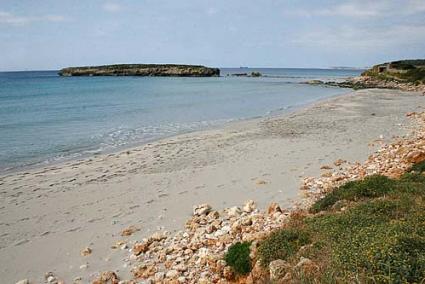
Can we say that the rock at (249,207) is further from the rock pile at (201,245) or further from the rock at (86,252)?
the rock at (86,252)

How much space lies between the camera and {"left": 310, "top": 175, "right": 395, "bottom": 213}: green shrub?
838 centimetres

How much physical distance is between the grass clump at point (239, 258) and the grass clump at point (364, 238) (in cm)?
35

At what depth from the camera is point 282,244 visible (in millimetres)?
6168

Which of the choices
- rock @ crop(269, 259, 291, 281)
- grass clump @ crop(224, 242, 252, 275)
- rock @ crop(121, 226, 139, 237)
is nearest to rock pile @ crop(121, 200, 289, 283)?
grass clump @ crop(224, 242, 252, 275)

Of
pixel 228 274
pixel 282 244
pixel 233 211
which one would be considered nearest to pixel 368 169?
pixel 233 211

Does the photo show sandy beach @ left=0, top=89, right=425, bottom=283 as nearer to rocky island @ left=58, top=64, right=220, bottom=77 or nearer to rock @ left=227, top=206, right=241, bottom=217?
rock @ left=227, top=206, right=241, bottom=217

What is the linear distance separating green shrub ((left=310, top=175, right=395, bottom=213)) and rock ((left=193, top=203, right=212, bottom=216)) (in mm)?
2544

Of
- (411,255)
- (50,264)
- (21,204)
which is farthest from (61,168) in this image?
(411,255)

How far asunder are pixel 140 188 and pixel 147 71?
454ft

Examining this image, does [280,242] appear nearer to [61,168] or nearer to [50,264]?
[50,264]

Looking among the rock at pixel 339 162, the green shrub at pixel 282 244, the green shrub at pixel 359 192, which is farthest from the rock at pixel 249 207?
the rock at pixel 339 162

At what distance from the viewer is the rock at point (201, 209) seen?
947cm

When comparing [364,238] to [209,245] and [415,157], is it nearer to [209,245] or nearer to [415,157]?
[209,245]

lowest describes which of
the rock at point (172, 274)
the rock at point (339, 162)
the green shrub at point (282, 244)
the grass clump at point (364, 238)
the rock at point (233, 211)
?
the rock at point (172, 274)
